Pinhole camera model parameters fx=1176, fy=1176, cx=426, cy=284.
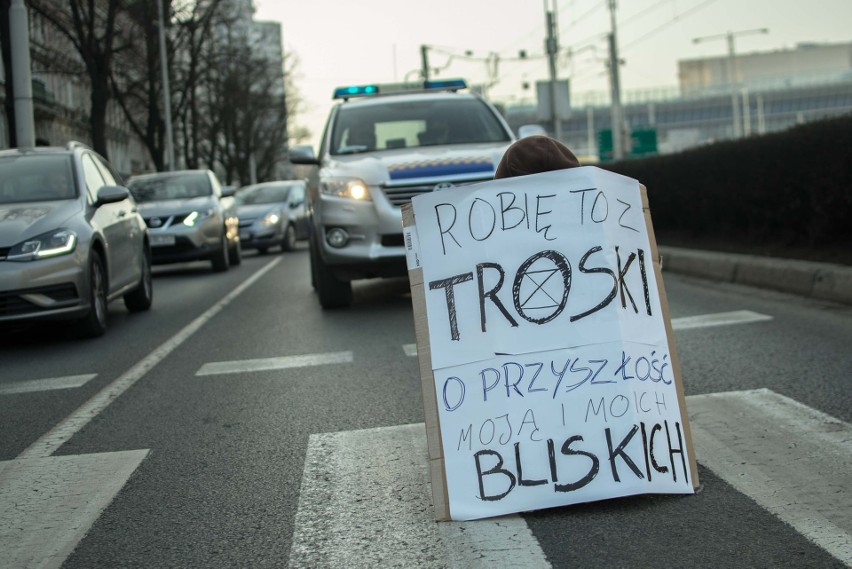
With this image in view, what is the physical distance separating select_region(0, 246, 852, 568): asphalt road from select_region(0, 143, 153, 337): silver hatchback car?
402mm

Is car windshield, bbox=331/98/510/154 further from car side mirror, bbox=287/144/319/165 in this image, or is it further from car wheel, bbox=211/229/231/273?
car wheel, bbox=211/229/231/273

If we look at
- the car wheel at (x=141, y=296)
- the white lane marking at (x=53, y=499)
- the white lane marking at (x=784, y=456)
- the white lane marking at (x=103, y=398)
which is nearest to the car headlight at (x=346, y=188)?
the white lane marking at (x=103, y=398)

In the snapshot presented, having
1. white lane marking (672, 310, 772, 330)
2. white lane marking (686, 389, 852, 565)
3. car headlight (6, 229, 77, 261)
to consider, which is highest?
car headlight (6, 229, 77, 261)

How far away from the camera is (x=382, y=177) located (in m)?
10.5

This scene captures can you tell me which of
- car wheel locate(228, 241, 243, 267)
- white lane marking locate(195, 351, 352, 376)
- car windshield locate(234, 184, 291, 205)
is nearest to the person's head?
white lane marking locate(195, 351, 352, 376)

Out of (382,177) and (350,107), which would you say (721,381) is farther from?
(350,107)

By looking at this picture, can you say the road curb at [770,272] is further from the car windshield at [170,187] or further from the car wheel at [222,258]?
the car windshield at [170,187]

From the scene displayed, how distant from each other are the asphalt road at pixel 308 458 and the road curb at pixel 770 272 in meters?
0.19

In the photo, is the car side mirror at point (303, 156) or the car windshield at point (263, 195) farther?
the car windshield at point (263, 195)

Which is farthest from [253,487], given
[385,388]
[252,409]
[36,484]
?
[385,388]

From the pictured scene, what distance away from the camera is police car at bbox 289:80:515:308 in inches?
414

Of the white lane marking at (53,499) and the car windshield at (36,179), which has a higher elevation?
the car windshield at (36,179)

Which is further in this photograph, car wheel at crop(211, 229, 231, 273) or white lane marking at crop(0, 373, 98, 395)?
car wheel at crop(211, 229, 231, 273)

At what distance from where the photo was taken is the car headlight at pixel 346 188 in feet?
34.7
